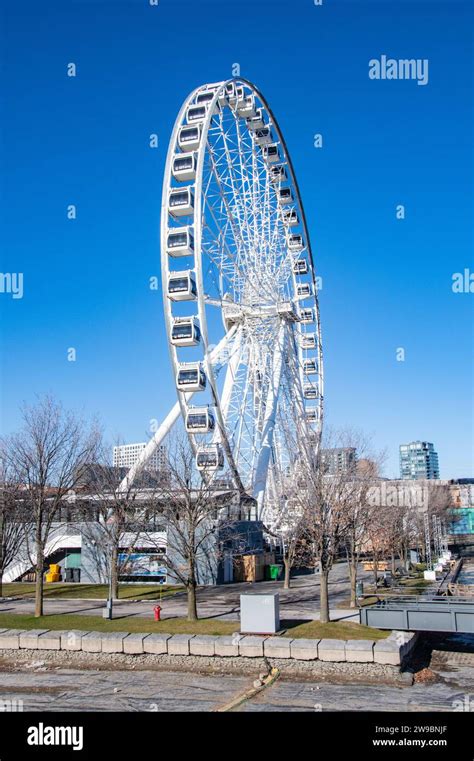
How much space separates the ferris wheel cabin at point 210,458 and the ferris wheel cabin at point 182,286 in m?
7.88

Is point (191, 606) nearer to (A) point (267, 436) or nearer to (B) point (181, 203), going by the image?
(A) point (267, 436)

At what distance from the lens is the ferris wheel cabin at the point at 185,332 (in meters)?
35.3

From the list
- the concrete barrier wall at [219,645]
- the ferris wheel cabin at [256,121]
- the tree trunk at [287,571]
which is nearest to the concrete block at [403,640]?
the concrete barrier wall at [219,645]

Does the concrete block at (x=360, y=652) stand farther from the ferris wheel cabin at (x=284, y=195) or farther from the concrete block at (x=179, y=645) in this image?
the ferris wheel cabin at (x=284, y=195)

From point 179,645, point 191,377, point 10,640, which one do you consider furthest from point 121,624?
point 191,377

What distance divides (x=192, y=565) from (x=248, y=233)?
23178 mm

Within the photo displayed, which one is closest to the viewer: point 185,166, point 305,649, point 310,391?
point 305,649

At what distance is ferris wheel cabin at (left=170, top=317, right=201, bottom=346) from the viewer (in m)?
35.3

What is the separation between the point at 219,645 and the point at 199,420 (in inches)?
Result: 567

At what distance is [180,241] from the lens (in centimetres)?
3547

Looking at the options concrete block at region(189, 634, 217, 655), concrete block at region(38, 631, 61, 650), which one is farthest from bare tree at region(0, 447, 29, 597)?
concrete block at region(189, 634, 217, 655)

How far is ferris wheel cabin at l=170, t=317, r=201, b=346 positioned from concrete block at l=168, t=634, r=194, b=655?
1559cm
